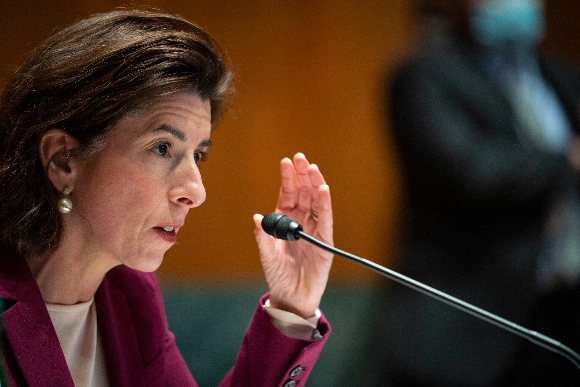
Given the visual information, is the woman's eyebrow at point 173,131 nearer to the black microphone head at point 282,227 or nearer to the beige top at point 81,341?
the black microphone head at point 282,227

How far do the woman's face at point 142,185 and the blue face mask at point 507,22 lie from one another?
86 centimetres

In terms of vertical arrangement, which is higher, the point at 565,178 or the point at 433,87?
the point at 433,87

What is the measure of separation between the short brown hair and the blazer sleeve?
15.7 inches

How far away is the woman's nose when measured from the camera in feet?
4.24

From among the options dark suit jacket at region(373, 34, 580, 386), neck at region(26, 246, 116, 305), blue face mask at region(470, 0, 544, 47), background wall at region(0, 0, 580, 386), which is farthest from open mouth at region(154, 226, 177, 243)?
blue face mask at region(470, 0, 544, 47)

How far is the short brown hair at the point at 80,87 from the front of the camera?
48.6 inches

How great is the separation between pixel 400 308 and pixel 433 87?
487mm

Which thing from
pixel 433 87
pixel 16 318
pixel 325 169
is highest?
pixel 433 87

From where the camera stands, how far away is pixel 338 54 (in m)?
2.03

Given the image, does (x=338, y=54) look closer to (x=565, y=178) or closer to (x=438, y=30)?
(x=438, y=30)

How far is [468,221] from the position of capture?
1727 mm

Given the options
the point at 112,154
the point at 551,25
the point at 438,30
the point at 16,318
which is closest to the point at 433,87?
the point at 438,30

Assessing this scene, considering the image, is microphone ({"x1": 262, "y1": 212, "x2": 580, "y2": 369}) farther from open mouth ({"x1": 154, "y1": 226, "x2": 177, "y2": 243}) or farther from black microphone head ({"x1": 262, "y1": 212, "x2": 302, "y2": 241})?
open mouth ({"x1": 154, "y1": 226, "x2": 177, "y2": 243})

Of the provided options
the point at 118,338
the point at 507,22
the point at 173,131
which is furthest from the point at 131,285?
the point at 507,22
